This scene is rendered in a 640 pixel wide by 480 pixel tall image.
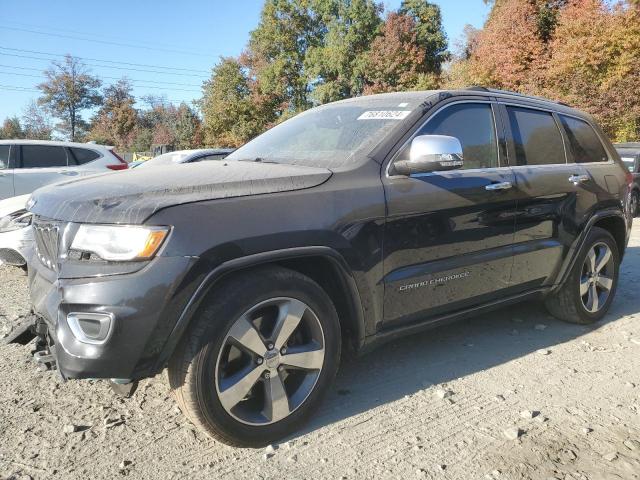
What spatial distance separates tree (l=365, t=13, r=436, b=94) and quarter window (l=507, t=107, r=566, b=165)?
29.7 m

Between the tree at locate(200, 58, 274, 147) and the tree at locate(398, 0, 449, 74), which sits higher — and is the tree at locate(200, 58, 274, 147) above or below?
below

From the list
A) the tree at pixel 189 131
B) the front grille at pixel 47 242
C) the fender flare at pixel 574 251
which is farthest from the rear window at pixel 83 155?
the tree at pixel 189 131

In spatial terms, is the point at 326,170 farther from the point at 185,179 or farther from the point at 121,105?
the point at 121,105

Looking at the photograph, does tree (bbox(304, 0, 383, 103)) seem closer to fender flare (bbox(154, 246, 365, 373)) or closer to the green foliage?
the green foliage

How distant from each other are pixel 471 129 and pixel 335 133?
35.5 inches

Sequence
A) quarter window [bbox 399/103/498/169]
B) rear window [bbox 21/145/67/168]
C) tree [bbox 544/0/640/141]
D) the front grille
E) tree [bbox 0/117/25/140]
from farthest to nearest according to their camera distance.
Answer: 1. tree [bbox 0/117/25/140]
2. tree [bbox 544/0/640/141]
3. rear window [bbox 21/145/67/168]
4. quarter window [bbox 399/103/498/169]
5. the front grille

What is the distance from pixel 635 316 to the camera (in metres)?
4.49

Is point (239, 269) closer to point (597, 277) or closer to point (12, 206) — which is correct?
point (597, 277)

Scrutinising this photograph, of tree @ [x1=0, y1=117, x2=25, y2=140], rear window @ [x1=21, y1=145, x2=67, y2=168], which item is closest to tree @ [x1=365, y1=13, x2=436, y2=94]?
rear window @ [x1=21, y1=145, x2=67, y2=168]

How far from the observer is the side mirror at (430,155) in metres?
2.72

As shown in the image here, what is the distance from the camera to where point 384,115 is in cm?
314

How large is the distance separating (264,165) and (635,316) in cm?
358

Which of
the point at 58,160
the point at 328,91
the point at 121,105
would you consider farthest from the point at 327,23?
the point at 121,105

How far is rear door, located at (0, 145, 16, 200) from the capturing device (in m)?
8.95
